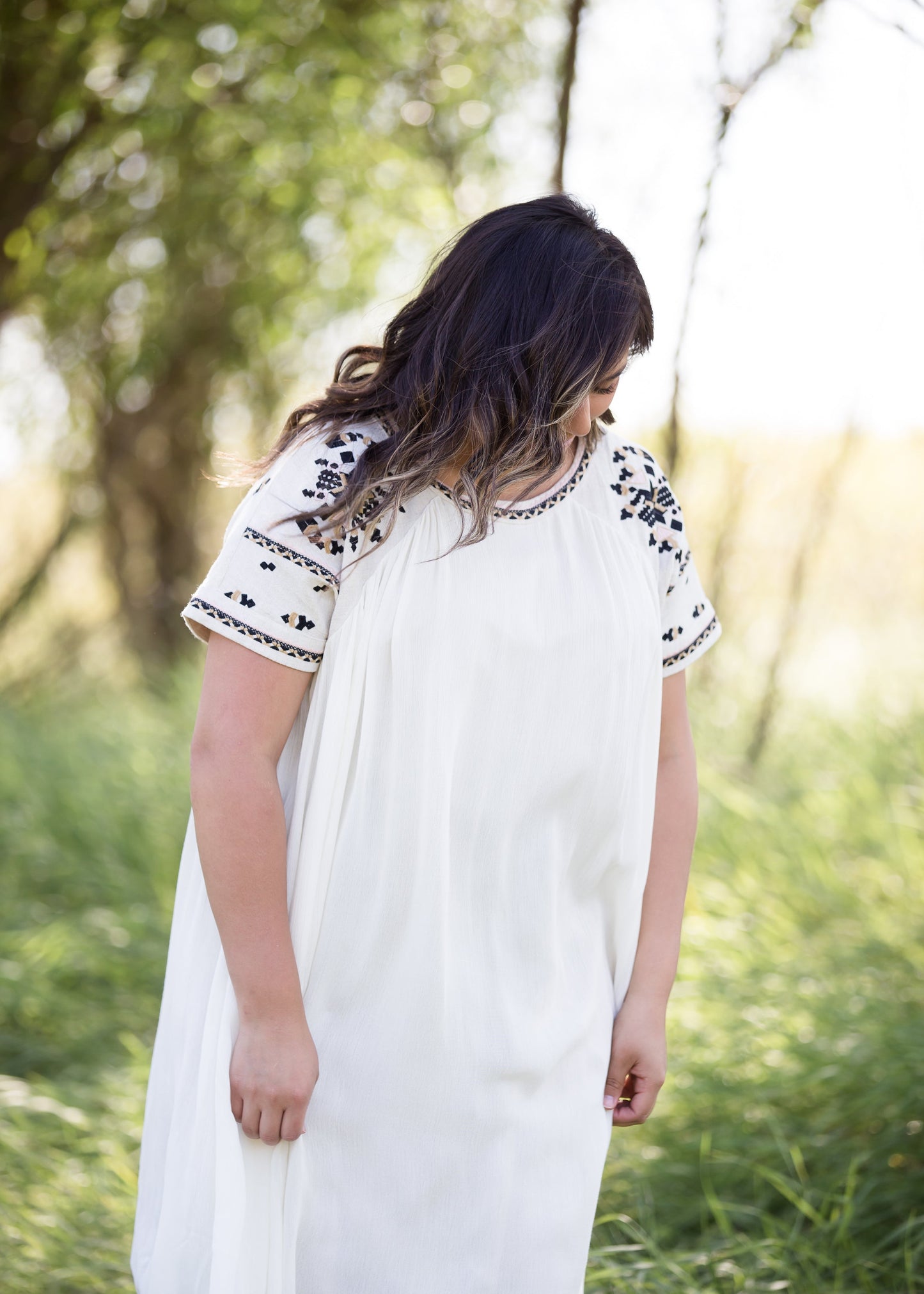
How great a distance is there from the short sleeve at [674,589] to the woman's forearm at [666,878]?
0.44ft

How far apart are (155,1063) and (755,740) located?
2.99 metres

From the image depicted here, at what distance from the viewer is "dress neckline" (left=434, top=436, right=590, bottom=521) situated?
A: 120cm

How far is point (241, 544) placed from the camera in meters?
1.13

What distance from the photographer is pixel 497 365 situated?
1.16 m

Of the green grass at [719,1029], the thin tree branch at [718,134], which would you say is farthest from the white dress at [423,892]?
the thin tree branch at [718,134]

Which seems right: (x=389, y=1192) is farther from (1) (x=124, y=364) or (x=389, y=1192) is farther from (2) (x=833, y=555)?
(1) (x=124, y=364)

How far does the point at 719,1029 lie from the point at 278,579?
191 cm

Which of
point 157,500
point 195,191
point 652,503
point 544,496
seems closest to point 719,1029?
point 652,503

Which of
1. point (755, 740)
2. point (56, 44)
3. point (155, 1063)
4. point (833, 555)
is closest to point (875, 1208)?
point (155, 1063)

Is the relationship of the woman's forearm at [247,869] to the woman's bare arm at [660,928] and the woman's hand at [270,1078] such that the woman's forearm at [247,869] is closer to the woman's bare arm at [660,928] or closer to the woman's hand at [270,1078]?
the woman's hand at [270,1078]

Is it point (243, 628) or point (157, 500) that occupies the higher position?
point (157, 500)

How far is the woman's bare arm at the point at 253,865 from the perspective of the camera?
1.13 meters

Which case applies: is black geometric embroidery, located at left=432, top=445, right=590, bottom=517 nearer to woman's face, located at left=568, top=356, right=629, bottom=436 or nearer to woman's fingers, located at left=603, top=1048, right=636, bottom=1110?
woman's face, located at left=568, top=356, right=629, bottom=436

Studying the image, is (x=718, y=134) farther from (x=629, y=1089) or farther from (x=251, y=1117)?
(x=251, y=1117)
